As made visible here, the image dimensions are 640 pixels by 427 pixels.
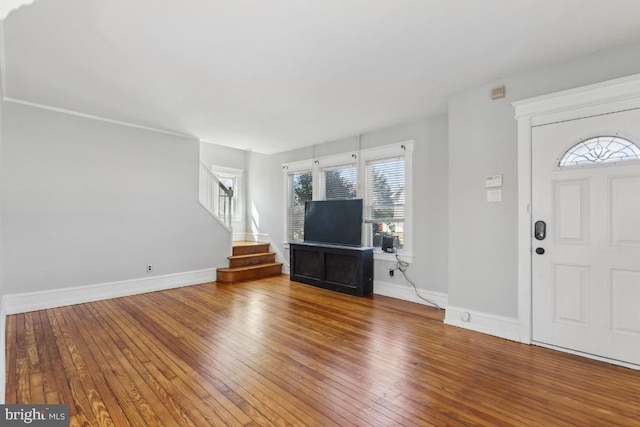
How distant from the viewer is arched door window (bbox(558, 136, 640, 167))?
2506mm

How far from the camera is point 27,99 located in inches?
148

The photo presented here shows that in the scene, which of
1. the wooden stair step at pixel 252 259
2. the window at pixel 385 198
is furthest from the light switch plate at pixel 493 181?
the wooden stair step at pixel 252 259

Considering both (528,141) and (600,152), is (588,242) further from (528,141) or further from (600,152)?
(528,141)

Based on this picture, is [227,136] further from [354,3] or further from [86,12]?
[354,3]

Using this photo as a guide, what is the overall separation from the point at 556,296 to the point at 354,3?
3086 mm

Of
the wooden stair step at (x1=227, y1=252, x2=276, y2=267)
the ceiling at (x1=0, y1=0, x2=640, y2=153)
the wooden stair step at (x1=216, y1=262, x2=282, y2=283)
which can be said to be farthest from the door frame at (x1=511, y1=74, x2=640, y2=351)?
the wooden stair step at (x1=227, y1=252, x2=276, y2=267)

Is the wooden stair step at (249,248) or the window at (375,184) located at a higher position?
the window at (375,184)

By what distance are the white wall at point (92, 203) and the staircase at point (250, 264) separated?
0.48 m

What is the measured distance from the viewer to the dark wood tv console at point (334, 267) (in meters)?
4.73

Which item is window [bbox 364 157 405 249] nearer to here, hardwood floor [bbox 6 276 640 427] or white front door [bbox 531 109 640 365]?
hardwood floor [bbox 6 276 640 427]

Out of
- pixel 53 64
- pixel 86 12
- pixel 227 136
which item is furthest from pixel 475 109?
pixel 53 64

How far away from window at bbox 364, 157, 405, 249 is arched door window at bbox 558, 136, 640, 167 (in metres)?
2.18

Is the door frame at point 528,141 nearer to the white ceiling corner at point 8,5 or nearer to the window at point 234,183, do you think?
the white ceiling corner at point 8,5

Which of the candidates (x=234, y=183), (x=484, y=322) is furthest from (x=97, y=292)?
(x=484, y=322)
